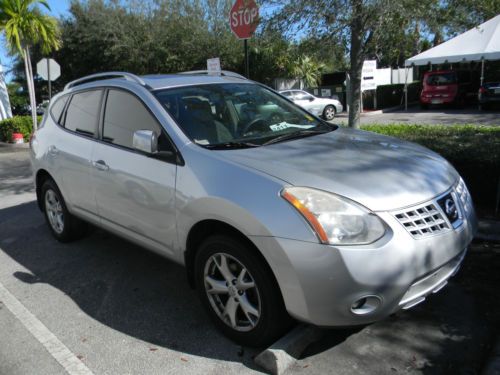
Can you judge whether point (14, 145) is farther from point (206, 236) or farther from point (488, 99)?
point (488, 99)

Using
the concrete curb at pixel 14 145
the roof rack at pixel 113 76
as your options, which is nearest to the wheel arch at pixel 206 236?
the roof rack at pixel 113 76

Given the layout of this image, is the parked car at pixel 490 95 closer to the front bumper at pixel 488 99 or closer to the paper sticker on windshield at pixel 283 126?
the front bumper at pixel 488 99

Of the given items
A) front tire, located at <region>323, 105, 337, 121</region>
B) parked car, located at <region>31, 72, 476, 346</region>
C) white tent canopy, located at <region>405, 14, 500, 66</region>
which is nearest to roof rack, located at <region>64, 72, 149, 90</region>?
parked car, located at <region>31, 72, 476, 346</region>

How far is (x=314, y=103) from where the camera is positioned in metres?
20.5

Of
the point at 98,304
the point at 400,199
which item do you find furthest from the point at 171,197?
the point at 400,199

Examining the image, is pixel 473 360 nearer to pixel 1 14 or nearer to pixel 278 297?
pixel 278 297

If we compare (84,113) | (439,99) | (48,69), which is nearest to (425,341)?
(84,113)

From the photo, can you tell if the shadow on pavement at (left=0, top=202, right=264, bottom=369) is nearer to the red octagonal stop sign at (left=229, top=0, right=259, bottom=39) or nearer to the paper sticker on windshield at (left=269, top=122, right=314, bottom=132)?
the paper sticker on windshield at (left=269, top=122, right=314, bottom=132)

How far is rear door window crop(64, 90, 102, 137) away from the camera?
4344 millimetres

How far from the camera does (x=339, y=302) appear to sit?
254 centimetres

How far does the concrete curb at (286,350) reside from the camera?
2785mm

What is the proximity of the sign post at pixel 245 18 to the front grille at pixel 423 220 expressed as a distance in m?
4.12

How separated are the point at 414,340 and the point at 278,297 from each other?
107 centimetres

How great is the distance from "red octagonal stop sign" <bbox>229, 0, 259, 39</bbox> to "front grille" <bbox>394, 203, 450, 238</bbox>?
4.12m
